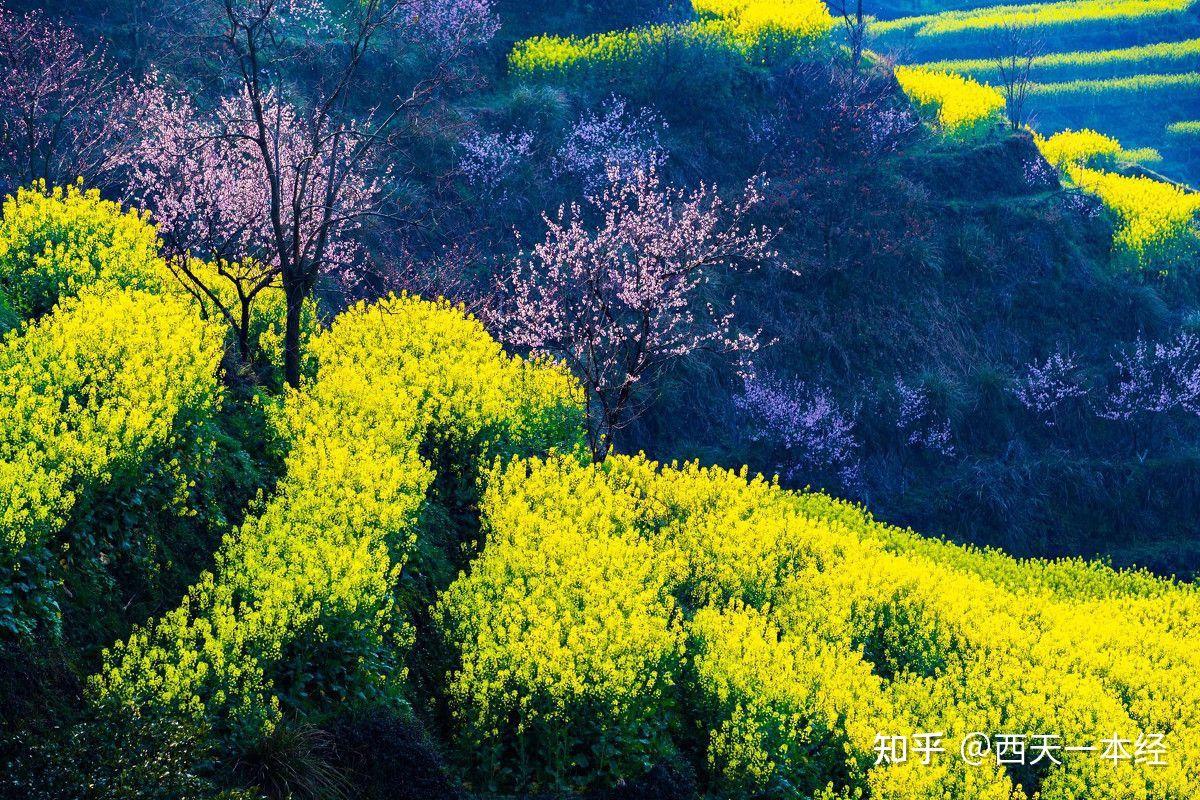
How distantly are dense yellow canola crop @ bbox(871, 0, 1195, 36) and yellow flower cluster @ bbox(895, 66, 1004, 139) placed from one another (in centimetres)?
4084

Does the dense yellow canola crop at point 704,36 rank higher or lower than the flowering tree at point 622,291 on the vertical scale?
higher

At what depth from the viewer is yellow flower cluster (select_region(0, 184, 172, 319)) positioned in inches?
591

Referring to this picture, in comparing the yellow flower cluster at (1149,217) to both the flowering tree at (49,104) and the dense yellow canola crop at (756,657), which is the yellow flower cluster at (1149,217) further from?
the flowering tree at (49,104)

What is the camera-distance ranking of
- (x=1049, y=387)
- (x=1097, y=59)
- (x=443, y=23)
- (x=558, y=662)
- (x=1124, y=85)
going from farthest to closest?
(x=1097, y=59) < (x=1124, y=85) < (x=443, y=23) < (x=1049, y=387) < (x=558, y=662)

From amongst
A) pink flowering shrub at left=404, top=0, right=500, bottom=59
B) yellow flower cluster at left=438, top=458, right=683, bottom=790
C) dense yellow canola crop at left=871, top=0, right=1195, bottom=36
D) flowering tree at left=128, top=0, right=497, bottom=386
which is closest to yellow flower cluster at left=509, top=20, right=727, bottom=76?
pink flowering shrub at left=404, top=0, right=500, bottom=59

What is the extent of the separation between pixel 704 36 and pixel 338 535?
3224 cm

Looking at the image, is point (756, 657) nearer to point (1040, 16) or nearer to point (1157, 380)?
point (1157, 380)

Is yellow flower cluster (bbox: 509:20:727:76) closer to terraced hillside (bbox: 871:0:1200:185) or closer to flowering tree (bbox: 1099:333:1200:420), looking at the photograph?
flowering tree (bbox: 1099:333:1200:420)

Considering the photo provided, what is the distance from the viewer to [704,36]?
3850cm

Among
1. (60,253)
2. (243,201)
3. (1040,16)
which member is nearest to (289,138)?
(243,201)

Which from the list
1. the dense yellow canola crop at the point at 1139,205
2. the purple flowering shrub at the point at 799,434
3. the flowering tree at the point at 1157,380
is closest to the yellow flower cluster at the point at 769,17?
→ the dense yellow canola crop at the point at 1139,205

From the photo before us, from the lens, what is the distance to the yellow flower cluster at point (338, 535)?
885 centimetres

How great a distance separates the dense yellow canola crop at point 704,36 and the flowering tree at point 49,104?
14.8 metres

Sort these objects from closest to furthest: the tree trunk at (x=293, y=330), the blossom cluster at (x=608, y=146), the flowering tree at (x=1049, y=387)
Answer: the tree trunk at (x=293, y=330), the flowering tree at (x=1049, y=387), the blossom cluster at (x=608, y=146)
